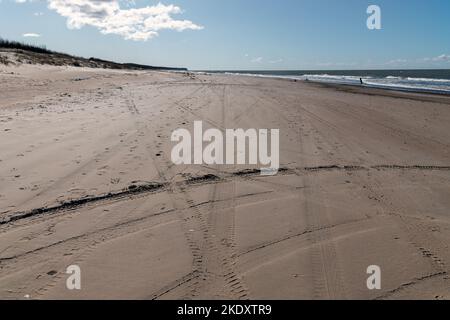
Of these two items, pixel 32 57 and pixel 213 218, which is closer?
pixel 213 218

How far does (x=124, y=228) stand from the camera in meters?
4.37

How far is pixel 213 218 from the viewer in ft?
15.5

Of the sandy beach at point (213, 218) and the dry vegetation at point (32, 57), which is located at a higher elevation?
the dry vegetation at point (32, 57)

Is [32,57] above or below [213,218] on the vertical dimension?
above

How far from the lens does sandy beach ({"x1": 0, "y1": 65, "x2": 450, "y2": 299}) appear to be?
136 inches

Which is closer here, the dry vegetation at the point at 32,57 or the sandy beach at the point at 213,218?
the sandy beach at the point at 213,218

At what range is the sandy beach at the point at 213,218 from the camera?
11.3 feet

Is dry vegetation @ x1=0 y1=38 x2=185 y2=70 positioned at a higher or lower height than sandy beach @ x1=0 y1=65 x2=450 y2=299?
higher

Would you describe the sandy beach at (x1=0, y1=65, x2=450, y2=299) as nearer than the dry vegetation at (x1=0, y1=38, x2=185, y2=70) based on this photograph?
Yes
